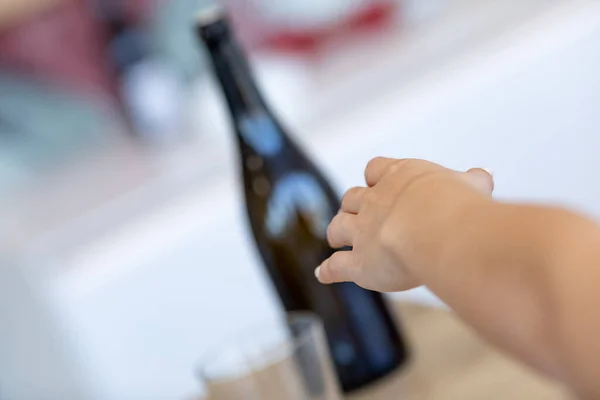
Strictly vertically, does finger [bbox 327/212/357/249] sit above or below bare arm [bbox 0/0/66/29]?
below

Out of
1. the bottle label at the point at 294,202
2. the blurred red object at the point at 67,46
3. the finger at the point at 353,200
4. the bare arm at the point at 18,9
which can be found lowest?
the bottle label at the point at 294,202

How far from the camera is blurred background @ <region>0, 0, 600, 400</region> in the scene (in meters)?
1.22

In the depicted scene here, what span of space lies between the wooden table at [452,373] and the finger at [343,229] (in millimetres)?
254

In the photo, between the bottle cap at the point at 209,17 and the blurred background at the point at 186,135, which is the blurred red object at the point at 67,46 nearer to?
the blurred background at the point at 186,135

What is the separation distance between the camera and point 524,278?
0.77ft

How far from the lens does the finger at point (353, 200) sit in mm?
323

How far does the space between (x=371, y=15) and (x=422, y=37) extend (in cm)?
13

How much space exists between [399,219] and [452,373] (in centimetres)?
34

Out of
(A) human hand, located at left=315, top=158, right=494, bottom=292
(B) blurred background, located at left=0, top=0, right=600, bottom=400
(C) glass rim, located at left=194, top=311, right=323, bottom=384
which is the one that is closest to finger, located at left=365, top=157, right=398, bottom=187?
(A) human hand, located at left=315, top=158, right=494, bottom=292

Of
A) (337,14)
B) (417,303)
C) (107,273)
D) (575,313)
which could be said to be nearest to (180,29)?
(337,14)

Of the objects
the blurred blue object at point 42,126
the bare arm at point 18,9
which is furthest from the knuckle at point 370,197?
the bare arm at point 18,9

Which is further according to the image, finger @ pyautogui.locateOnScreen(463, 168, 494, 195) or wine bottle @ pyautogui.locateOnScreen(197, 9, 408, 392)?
wine bottle @ pyautogui.locateOnScreen(197, 9, 408, 392)

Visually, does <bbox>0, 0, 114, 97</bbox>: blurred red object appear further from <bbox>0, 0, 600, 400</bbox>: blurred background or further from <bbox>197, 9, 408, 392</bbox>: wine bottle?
<bbox>197, 9, 408, 392</bbox>: wine bottle

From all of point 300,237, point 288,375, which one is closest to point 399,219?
point 288,375
